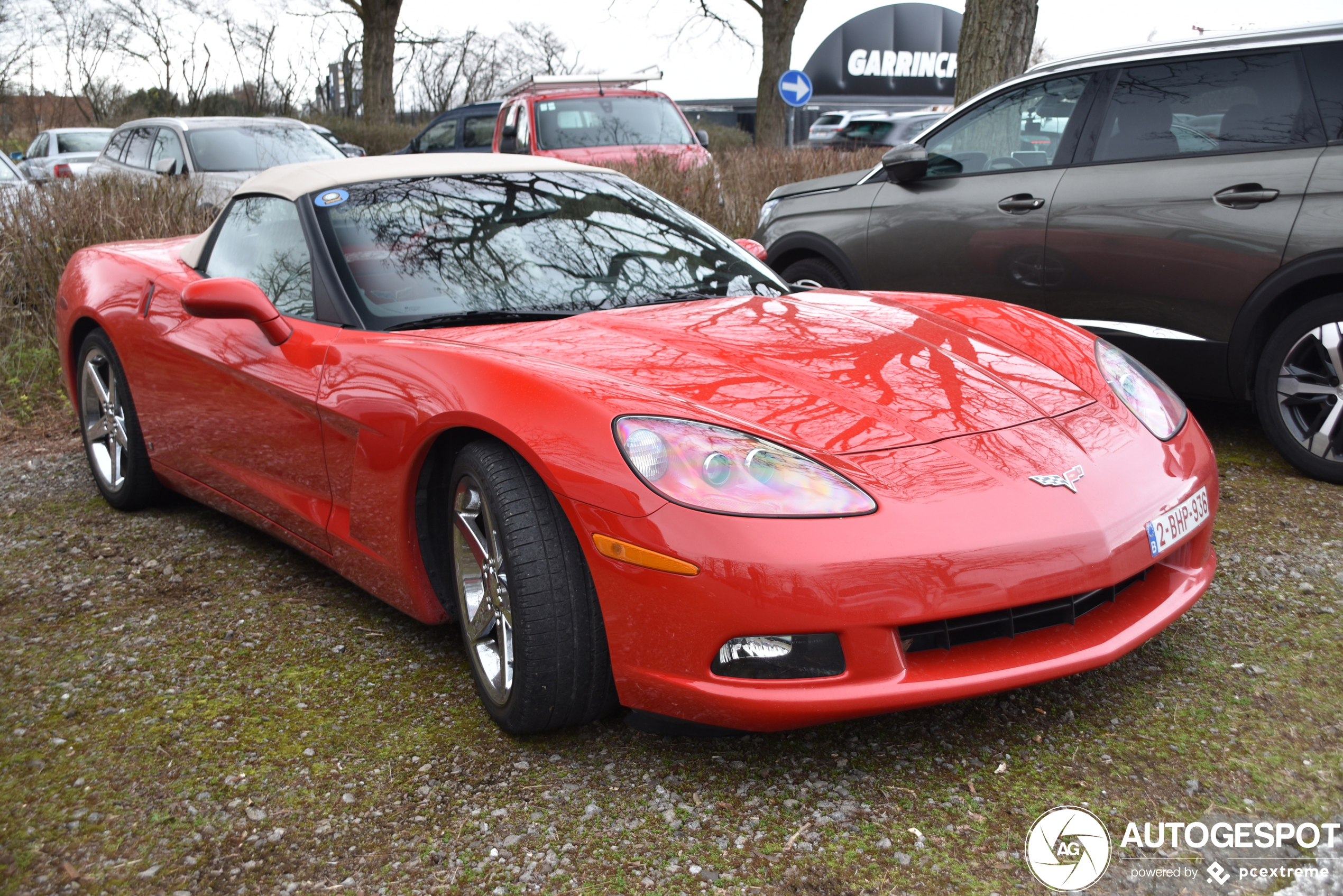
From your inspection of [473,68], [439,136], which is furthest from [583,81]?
[473,68]

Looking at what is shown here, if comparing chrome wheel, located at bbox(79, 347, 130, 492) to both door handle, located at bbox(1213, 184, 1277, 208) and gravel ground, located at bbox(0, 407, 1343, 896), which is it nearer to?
gravel ground, located at bbox(0, 407, 1343, 896)

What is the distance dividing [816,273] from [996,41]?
11.7 feet

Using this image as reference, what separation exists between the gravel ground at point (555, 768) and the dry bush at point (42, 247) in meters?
3.84

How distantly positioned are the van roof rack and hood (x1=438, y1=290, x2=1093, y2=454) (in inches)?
406

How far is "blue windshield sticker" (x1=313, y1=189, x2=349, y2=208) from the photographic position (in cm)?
337

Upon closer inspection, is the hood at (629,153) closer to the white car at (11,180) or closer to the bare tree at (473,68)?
the white car at (11,180)

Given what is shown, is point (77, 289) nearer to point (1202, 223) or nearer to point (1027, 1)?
point (1202, 223)

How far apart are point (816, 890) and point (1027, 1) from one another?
7.94 metres

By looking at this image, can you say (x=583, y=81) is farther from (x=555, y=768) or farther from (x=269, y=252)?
(x=555, y=768)

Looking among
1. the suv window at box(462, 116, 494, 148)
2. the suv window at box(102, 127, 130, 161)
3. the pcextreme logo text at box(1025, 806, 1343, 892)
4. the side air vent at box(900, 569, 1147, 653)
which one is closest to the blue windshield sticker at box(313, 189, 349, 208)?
the side air vent at box(900, 569, 1147, 653)

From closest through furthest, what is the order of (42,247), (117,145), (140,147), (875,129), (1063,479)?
(1063,479) → (42,247) → (140,147) → (117,145) → (875,129)

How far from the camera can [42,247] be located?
7000 mm

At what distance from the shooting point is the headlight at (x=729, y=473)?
217cm

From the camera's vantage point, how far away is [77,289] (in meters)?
4.49
